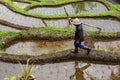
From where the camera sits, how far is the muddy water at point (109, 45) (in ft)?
37.2

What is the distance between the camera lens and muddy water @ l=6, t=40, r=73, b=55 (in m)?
11.0

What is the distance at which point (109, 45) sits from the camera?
456 inches

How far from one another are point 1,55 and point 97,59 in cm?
300

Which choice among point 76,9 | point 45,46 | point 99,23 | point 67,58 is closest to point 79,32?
point 67,58

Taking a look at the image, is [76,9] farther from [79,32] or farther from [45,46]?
[79,32]

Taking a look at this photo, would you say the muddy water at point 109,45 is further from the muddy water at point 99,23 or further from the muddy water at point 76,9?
the muddy water at point 76,9

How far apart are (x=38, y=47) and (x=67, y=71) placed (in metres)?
2.13

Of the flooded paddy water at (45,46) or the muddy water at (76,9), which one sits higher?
the muddy water at (76,9)

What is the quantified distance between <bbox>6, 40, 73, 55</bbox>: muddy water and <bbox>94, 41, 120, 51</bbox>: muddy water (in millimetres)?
1011

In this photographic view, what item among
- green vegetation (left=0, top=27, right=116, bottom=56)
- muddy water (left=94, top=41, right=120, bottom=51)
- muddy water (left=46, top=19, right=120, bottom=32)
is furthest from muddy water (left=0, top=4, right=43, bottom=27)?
muddy water (left=94, top=41, right=120, bottom=51)

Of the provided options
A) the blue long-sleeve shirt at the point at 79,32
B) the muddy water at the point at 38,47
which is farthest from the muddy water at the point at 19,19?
the blue long-sleeve shirt at the point at 79,32

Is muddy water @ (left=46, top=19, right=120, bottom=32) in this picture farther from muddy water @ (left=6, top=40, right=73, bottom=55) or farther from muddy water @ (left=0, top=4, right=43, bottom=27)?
muddy water @ (left=6, top=40, right=73, bottom=55)

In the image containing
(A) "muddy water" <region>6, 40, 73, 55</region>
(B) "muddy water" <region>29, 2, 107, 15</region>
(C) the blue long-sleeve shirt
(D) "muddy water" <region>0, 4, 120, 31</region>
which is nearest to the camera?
(C) the blue long-sleeve shirt

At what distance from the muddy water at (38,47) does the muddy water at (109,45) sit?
1.01m
